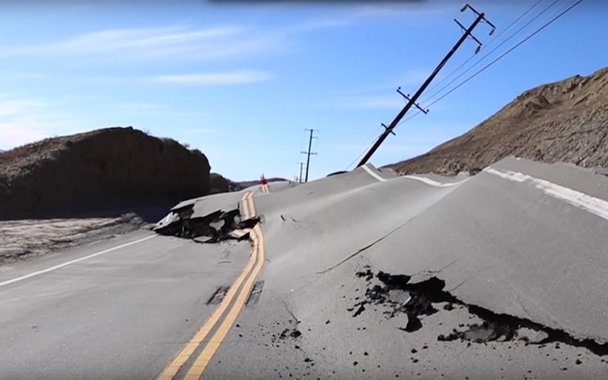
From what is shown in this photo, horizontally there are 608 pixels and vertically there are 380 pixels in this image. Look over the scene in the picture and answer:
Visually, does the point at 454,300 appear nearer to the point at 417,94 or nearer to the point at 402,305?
the point at 402,305

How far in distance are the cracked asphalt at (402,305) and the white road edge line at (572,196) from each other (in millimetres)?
58

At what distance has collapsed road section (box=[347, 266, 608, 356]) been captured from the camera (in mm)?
5340

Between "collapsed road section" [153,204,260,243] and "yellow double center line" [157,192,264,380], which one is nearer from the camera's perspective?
"yellow double center line" [157,192,264,380]

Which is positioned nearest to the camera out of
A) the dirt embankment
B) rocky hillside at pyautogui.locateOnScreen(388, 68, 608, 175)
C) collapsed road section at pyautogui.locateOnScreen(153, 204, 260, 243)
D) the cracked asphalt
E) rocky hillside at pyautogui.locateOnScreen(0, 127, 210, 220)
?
the cracked asphalt

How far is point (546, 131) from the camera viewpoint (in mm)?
29094

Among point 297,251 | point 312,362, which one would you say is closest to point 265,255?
point 297,251

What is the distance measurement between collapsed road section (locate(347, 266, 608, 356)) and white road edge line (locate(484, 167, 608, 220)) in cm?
183

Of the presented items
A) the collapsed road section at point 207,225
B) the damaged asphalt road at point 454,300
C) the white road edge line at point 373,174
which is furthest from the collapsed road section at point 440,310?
the white road edge line at point 373,174

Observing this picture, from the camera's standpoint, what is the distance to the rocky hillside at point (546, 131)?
2056cm

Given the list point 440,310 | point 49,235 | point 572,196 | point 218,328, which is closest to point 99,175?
point 49,235

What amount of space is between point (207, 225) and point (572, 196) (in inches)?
581

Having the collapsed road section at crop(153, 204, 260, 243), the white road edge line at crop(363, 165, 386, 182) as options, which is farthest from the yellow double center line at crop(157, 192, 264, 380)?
the white road edge line at crop(363, 165, 386, 182)

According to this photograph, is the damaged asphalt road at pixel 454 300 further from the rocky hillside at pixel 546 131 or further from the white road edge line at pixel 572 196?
→ the rocky hillside at pixel 546 131

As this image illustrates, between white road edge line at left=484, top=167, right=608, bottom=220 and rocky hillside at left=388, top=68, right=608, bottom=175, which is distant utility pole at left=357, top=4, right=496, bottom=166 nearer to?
rocky hillside at left=388, top=68, right=608, bottom=175
